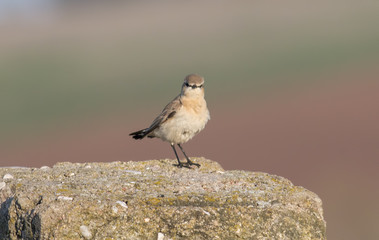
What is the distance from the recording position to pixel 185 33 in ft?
203

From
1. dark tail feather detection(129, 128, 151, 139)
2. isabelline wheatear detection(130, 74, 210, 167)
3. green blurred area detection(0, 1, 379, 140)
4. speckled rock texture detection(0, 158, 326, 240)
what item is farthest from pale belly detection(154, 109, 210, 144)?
green blurred area detection(0, 1, 379, 140)

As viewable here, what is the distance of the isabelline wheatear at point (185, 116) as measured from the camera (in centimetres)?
877

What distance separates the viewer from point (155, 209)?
5.11 m

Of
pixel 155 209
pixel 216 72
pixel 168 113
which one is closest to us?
pixel 155 209

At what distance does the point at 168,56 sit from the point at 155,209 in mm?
49132

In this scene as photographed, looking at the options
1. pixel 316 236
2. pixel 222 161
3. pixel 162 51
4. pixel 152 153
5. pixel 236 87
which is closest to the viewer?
pixel 316 236

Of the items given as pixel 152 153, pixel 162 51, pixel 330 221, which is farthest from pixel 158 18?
pixel 330 221

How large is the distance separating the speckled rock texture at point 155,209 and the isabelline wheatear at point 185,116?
8.61 ft

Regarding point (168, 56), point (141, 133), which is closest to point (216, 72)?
point (168, 56)

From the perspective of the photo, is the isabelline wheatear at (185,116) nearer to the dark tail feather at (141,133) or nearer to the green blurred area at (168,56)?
the dark tail feather at (141,133)

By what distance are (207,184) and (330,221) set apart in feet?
26.5

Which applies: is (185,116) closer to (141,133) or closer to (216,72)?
(141,133)

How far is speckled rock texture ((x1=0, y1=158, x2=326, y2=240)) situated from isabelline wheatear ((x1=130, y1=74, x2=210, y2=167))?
2623 millimetres

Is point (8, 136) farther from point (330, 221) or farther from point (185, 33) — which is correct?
point (185, 33)
